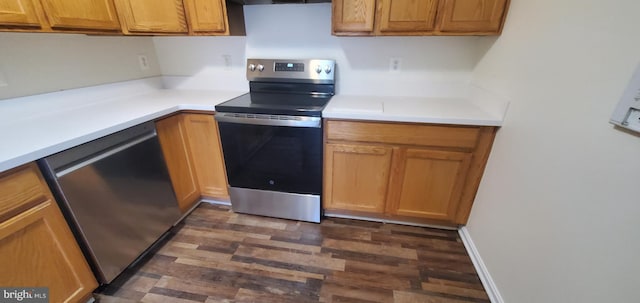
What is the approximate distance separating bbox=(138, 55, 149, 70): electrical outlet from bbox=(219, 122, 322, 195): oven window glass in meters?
1.01

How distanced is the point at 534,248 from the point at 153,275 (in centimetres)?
201

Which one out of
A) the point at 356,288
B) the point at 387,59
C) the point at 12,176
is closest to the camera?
the point at 12,176

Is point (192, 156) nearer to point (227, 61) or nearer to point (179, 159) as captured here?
point (179, 159)

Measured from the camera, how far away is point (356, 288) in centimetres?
142

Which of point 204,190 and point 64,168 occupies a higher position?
point 64,168

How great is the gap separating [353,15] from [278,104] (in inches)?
28.5

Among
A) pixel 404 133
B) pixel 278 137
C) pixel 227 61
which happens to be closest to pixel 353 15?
pixel 404 133

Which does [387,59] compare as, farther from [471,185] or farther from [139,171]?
[139,171]

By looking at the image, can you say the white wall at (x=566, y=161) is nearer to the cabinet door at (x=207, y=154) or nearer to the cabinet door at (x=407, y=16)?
the cabinet door at (x=407, y=16)

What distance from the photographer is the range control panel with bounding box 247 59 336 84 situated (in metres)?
→ 1.88

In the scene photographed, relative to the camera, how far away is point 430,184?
5.41 ft

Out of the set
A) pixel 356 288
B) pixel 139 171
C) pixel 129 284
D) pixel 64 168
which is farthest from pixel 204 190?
pixel 356 288

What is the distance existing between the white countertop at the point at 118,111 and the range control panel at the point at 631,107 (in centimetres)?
64

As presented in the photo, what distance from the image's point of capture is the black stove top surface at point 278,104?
1548mm
